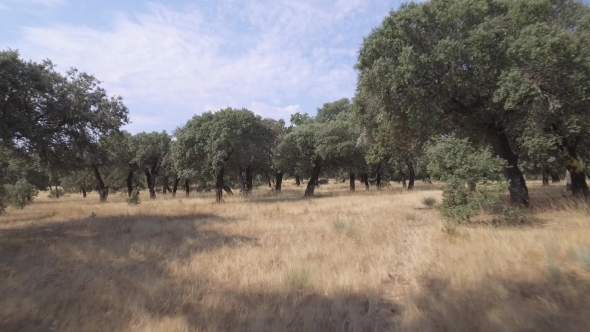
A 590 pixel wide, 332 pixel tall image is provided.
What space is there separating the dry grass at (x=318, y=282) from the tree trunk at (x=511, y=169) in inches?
77.7

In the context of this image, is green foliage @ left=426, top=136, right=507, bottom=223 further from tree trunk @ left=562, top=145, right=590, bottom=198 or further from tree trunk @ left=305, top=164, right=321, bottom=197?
tree trunk @ left=305, top=164, right=321, bottom=197

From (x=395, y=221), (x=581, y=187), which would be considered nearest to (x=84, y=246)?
(x=395, y=221)

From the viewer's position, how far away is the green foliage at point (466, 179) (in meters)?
9.34

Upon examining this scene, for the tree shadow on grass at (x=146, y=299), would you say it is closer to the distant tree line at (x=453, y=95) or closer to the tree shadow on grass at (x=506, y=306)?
the tree shadow on grass at (x=506, y=306)

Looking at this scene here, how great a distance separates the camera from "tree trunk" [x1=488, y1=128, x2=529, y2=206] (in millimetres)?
12297

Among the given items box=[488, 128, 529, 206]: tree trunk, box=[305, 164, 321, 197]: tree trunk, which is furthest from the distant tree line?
box=[305, 164, 321, 197]: tree trunk

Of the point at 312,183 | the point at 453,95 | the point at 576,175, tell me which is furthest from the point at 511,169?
the point at 312,183

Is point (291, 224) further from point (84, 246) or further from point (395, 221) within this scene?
point (84, 246)

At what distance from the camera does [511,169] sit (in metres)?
12.6

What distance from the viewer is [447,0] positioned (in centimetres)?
1278

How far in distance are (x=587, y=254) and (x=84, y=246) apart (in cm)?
1216

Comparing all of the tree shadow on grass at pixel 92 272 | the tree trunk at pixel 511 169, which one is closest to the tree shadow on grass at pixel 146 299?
the tree shadow on grass at pixel 92 272

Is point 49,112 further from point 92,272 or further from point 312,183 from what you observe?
point 312,183

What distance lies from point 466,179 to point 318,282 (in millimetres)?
6169
